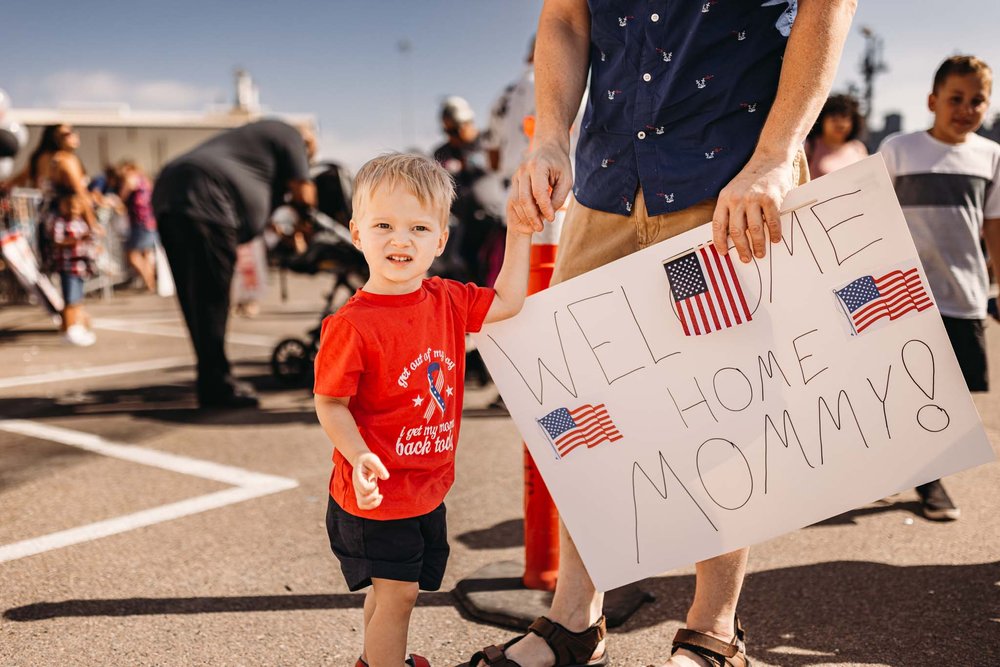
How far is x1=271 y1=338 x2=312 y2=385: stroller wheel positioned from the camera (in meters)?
→ 6.19

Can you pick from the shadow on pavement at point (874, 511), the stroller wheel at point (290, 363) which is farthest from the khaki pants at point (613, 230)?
the stroller wheel at point (290, 363)

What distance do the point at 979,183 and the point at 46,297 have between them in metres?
8.50

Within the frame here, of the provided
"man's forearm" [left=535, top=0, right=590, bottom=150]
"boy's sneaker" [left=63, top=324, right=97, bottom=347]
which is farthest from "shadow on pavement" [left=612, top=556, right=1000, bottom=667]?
"boy's sneaker" [left=63, top=324, right=97, bottom=347]

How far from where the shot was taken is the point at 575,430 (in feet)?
6.70

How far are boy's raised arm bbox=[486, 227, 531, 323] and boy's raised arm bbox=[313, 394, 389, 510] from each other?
466 millimetres

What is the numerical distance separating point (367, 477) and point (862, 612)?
5.49 feet

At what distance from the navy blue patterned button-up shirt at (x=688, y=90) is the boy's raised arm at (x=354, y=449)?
847 mm

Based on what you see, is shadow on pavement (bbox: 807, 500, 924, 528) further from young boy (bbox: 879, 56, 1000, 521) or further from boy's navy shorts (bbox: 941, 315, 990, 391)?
boy's navy shorts (bbox: 941, 315, 990, 391)

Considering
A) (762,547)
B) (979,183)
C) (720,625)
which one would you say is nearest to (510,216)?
(720,625)

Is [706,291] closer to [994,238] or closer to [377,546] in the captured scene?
[377,546]

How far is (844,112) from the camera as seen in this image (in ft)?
16.5

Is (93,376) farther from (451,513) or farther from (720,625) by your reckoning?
(720,625)

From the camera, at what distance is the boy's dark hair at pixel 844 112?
16.5ft

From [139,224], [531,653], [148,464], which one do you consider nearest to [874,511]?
[531,653]
